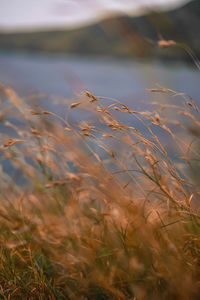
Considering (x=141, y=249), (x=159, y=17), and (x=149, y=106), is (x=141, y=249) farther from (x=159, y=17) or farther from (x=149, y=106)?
(x=159, y=17)

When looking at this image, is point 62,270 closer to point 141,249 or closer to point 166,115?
point 141,249

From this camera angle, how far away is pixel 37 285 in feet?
3.92

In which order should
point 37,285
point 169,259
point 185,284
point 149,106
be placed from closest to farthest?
point 185,284 < point 169,259 < point 37,285 < point 149,106

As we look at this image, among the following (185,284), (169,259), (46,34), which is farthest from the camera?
(46,34)

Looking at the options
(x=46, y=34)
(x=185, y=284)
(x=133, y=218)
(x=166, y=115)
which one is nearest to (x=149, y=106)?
(x=166, y=115)

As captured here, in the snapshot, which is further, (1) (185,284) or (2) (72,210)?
(2) (72,210)

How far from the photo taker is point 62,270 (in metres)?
1.22

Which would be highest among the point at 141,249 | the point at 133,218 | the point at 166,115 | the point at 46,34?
the point at 46,34

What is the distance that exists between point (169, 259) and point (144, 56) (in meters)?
0.63

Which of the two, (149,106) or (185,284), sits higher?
(149,106)

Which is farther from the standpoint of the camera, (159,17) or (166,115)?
(166,115)

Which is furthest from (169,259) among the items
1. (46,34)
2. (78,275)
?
(46,34)

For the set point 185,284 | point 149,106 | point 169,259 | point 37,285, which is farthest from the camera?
point 149,106

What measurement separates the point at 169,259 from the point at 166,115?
0.70m
